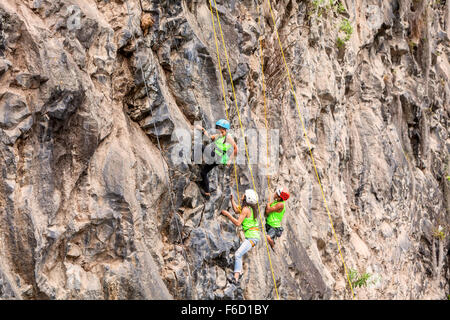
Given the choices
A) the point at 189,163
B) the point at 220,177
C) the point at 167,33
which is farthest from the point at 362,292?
the point at 167,33

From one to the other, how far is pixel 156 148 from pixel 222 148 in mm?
1284

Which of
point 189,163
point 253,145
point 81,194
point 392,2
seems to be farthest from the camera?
point 392,2

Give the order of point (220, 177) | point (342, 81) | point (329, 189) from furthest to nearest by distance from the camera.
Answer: point (342, 81)
point (329, 189)
point (220, 177)

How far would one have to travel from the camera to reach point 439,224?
2114 cm

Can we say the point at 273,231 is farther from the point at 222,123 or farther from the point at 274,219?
the point at 222,123

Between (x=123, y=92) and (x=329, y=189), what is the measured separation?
278 inches

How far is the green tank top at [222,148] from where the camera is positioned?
352 inches

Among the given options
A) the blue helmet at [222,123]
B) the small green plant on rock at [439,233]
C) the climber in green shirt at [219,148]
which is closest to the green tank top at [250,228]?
the climber in green shirt at [219,148]

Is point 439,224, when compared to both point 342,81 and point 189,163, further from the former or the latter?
point 189,163

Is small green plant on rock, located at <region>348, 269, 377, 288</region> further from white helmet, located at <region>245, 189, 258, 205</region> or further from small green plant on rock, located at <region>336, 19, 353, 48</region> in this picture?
small green plant on rock, located at <region>336, 19, 353, 48</region>

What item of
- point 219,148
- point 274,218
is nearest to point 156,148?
point 219,148

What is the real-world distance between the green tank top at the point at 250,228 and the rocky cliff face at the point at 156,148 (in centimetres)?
23

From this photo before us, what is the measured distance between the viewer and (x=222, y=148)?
9008 millimetres
